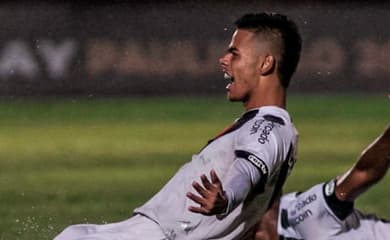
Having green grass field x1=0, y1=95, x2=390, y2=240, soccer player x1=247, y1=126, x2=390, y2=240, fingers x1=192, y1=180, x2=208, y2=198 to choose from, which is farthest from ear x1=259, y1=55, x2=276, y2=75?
green grass field x1=0, y1=95, x2=390, y2=240

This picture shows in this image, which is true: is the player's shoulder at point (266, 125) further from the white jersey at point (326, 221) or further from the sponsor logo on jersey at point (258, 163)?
the white jersey at point (326, 221)

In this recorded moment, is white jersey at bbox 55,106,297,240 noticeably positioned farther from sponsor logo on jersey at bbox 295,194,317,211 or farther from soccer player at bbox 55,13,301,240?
sponsor logo on jersey at bbox 295,194,317,211

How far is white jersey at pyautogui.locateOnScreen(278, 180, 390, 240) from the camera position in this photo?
26.0 feet

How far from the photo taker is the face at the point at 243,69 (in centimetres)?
621

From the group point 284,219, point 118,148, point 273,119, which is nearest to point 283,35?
point 273,119

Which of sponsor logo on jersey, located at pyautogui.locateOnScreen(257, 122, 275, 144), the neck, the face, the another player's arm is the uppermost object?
the face

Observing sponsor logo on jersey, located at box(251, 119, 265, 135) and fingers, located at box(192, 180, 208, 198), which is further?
sponsor logo on jersey, located at box(251, 119, 265, 135)

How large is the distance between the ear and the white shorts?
780 millimetres

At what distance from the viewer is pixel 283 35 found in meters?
6.26

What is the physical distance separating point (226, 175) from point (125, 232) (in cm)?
48

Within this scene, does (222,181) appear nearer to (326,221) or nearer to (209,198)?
(209,198)

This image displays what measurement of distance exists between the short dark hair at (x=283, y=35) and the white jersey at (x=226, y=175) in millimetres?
201

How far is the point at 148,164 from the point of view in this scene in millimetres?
14773

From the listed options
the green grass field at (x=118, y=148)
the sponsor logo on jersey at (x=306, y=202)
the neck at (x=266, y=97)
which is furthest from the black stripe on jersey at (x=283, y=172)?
the green grass field at (x=118, y=148)
